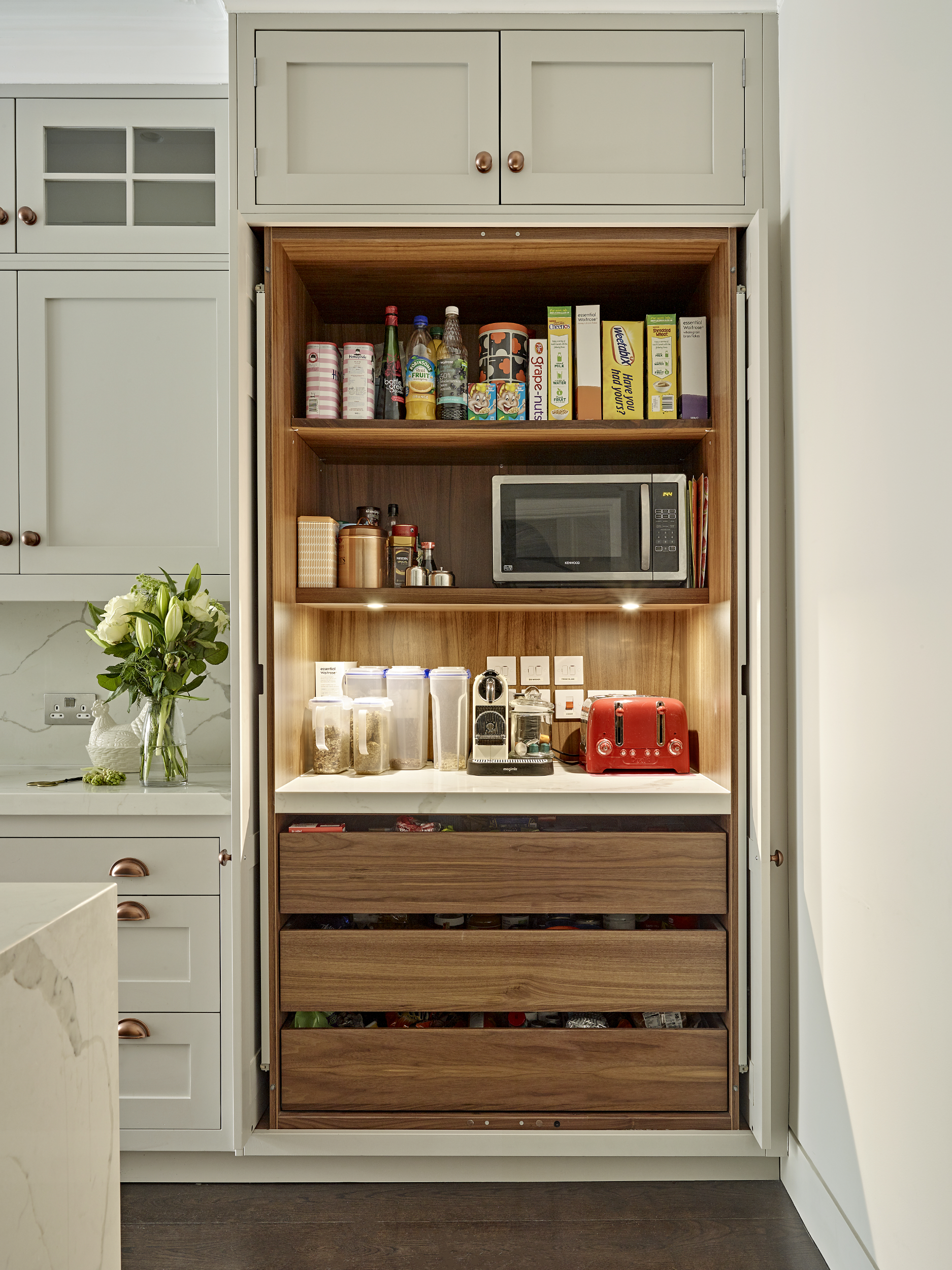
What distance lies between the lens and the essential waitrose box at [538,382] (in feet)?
6.57

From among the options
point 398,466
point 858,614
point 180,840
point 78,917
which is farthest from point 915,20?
point 180,840

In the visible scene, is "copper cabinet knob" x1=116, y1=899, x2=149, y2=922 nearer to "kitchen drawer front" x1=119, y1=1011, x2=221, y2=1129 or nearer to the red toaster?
"kitchen drawer front" x1=119, y1=1011, x2=221, y2=1129

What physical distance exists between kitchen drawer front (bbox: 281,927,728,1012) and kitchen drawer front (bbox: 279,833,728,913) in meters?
0.07

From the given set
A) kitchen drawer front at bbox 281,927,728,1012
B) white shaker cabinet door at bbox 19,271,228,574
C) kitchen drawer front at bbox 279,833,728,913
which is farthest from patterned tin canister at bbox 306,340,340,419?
kitchen drawer front at bbox 281,927,728,1012

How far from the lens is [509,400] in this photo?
1997mm

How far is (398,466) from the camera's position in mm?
2314

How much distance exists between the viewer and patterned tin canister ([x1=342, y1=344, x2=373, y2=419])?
6.52 feet

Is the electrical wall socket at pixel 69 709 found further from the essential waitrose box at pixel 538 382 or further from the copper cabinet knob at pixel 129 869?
the essential waitrose box at pixel 538 382

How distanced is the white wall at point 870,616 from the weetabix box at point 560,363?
48 centimetres

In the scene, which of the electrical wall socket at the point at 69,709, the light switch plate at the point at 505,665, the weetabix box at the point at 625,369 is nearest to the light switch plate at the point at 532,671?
the light switch plate at the point at 505,665

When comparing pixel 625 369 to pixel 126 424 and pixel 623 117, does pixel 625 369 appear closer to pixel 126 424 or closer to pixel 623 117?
pixel 623 117

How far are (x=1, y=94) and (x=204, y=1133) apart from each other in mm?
2416

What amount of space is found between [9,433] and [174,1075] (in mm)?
1518

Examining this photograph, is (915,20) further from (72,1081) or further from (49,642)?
(49,642)
